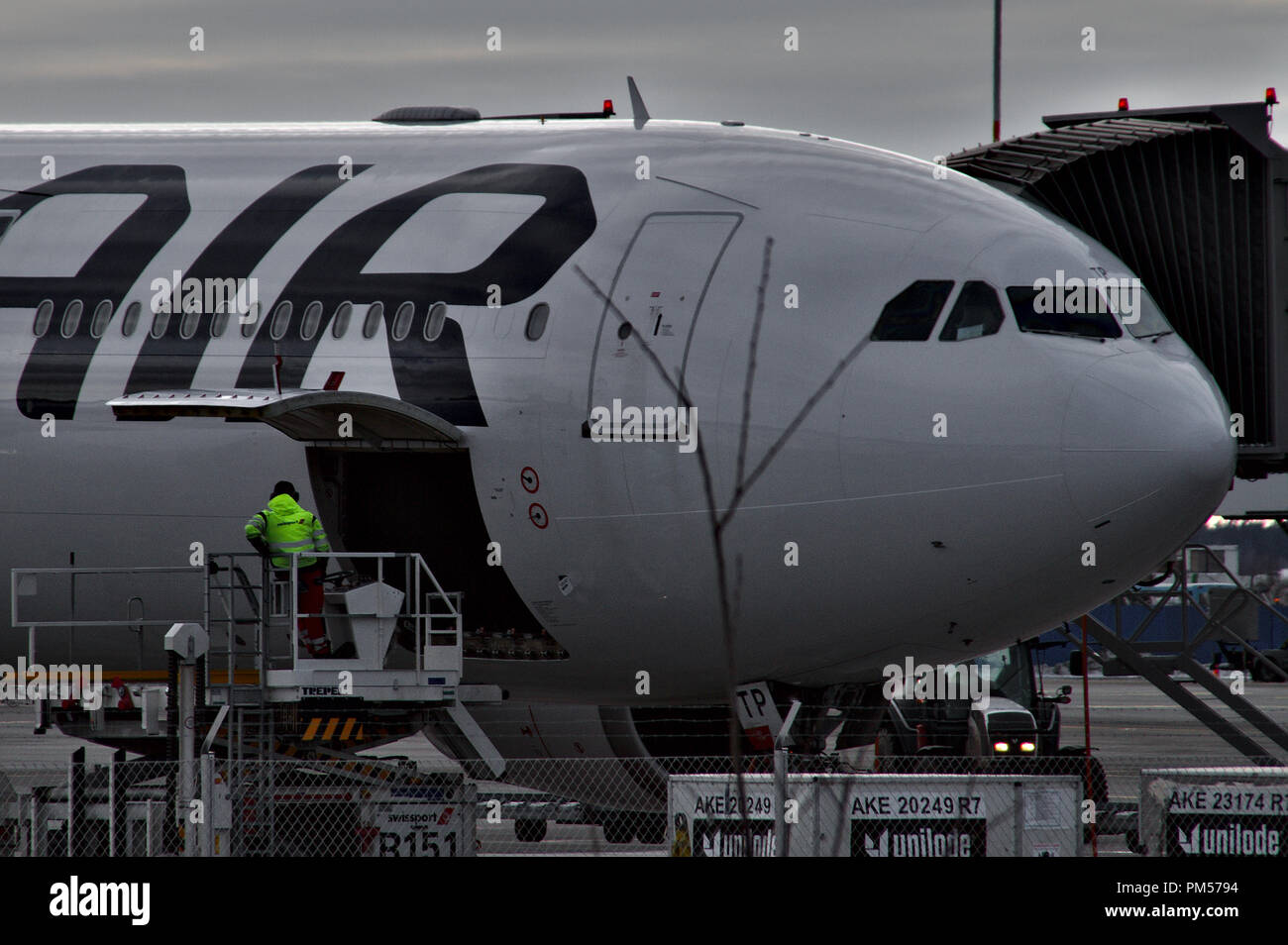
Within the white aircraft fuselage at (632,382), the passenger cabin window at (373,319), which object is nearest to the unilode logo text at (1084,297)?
the white aircraft fuselage at (632,382)

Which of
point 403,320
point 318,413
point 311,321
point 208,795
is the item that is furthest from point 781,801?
point 311,321

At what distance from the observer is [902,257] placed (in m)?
14.7

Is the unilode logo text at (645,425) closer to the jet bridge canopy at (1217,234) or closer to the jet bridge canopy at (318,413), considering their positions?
the jet bridge canopy at (318,413)

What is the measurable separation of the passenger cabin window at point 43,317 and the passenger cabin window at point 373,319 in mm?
2970

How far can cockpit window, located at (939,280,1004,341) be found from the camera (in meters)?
14.4

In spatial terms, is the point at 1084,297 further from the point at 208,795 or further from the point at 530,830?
the point at 530,830

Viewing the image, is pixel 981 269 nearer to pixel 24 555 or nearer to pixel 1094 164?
pixel 1094 164

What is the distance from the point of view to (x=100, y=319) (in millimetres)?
16344

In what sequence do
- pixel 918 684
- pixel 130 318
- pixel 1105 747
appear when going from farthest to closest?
1. pixel 1105 747
2. pixel 918 684
3. pixel 130 318

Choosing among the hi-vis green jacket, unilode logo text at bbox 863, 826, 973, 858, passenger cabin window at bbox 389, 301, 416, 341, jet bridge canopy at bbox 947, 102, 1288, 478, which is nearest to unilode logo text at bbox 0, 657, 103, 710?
the hi-vis green jacket

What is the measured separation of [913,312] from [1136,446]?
1966mm

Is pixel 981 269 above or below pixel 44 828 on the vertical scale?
above
